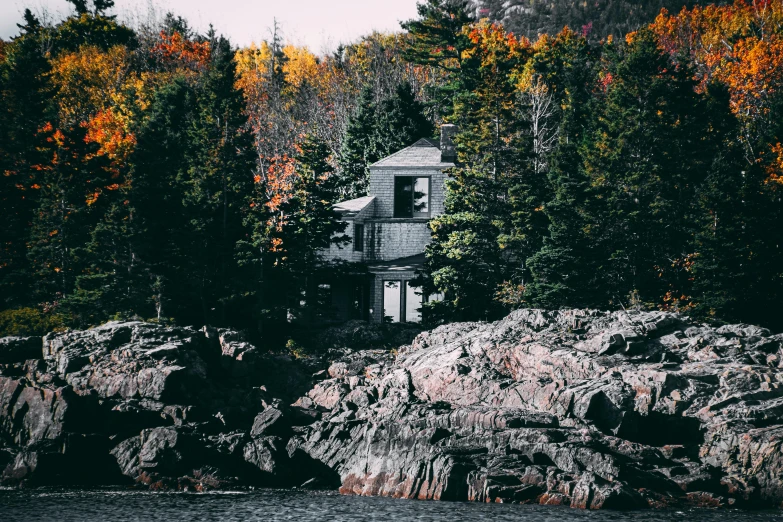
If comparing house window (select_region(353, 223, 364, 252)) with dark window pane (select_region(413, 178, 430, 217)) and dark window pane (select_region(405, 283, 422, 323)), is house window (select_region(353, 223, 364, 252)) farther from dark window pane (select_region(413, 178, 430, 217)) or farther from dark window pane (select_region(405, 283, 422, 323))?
dark window pane (select_region(405, 283, 422, 323))

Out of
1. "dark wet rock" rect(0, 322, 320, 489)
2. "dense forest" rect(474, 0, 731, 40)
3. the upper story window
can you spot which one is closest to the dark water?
"dark wet rock" rect(0, 322, 320, 489)

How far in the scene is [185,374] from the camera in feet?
127

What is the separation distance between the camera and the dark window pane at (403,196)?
55.6 metres

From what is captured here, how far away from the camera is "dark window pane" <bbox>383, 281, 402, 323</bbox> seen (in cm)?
5288

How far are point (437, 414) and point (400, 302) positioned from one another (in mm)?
18892

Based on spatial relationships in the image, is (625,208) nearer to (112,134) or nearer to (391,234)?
(391,234)

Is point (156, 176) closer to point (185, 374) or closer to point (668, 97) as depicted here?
point (185, 374)

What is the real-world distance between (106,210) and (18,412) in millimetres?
14376

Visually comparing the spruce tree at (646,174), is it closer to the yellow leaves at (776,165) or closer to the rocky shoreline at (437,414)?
the yellow leaves at (776,165)

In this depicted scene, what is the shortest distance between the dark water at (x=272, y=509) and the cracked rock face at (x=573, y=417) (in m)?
0.75

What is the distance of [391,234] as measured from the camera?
2172 inches

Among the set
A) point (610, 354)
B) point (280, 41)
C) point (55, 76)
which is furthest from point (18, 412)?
point (280, 41)

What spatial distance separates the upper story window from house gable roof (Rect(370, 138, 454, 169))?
80cm

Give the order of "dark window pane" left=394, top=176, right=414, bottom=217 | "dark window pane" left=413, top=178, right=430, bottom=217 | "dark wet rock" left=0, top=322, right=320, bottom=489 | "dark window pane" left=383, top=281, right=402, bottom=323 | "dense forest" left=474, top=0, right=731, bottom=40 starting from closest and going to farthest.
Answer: "dark wet rock" left=0, top=322, right=320, bottom=489 → "dark window pane" left=383, top=281, right=402, bottom=323 → "dark window pane" left=413, top=178, right=430, bottom=217 → "dark window pane" left=394, top=176, right=414, bottom=217 → "dense forest" left=474, top=0, right=731, bottom=40
